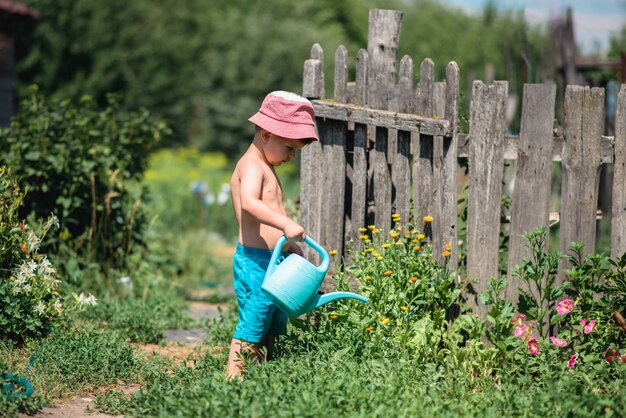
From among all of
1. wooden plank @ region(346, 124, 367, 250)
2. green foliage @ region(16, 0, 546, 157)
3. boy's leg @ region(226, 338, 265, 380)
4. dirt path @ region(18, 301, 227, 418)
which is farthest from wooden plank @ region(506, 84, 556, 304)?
green foliage @ region(16, 0, 546, 157)

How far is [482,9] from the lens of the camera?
35531mm

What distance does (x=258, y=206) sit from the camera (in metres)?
3.87

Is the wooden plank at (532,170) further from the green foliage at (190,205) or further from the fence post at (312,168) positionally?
the green foliage at (190,205)

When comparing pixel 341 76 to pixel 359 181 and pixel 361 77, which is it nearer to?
pixel 361 77

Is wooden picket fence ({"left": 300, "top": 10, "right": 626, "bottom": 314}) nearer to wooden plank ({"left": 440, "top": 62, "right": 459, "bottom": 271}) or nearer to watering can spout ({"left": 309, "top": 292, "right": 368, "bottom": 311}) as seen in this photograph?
wooden plank ({"left": 440, "top": 62, "right": 459, "bottom": 271})

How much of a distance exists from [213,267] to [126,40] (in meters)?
9.65

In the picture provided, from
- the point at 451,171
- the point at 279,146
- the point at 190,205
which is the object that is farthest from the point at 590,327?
the point at 190,205

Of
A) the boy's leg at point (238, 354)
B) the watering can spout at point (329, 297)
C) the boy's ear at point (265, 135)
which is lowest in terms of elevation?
the boy's leg at point (238, 354)

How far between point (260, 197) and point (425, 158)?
1.02 metres

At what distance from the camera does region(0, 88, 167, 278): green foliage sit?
19.4 ft

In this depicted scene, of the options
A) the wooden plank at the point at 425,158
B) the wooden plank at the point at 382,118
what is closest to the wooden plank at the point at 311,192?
the wooden plank at the point at 382,118

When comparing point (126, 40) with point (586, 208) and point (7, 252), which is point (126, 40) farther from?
point (586, 208)

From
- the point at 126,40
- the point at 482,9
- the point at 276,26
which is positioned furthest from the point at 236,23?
the point at 482,9

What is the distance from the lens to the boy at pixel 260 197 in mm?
4020
